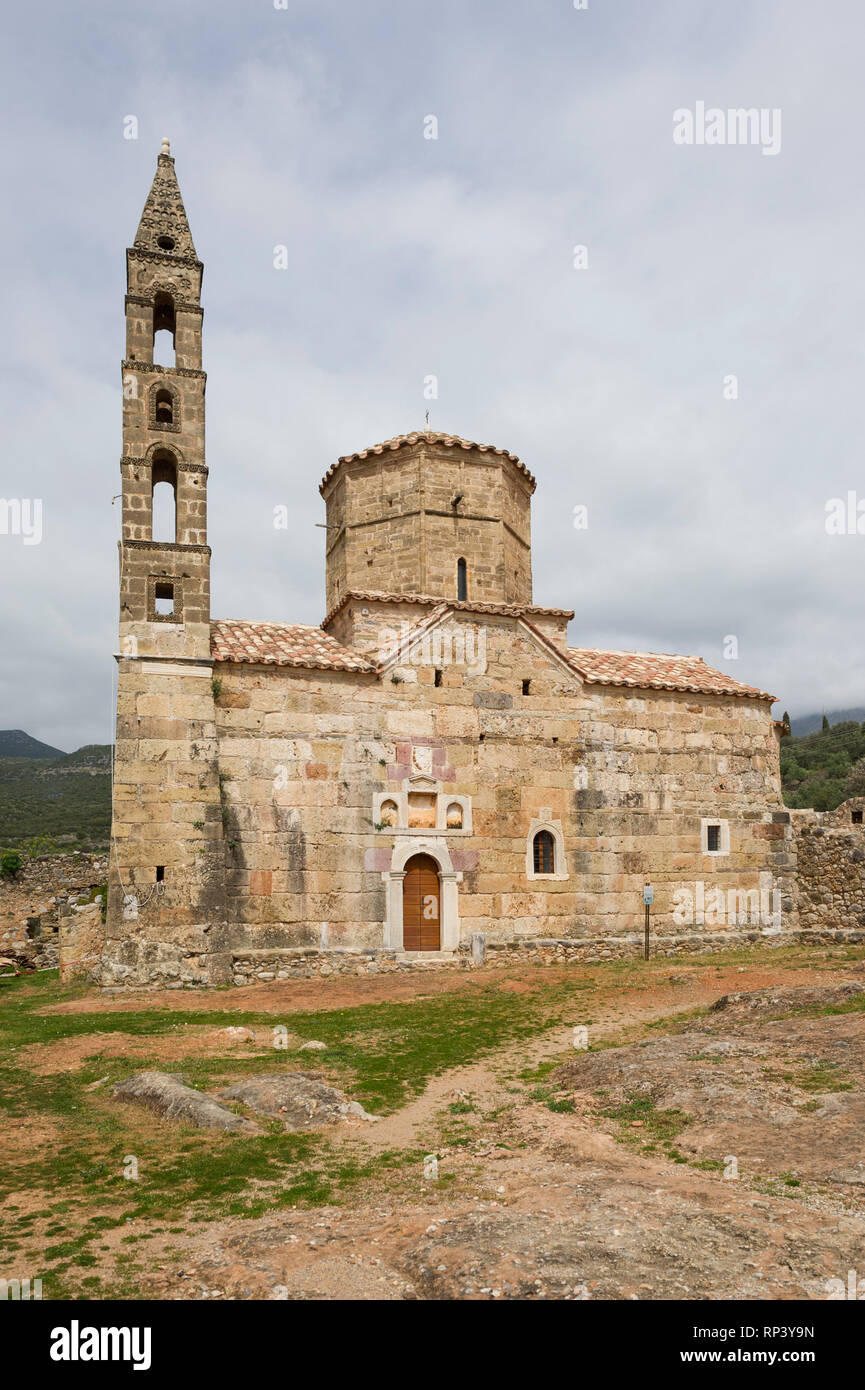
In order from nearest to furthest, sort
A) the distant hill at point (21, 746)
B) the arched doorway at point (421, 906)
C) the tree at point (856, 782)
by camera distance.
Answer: the arched doorway at point (421, 906), the tree at point (856, 782), the distant hill at point (21, 746)

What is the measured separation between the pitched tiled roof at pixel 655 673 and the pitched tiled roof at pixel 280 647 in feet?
19.4

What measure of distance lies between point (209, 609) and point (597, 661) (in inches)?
407

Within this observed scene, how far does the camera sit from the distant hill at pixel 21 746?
97000 millimetres

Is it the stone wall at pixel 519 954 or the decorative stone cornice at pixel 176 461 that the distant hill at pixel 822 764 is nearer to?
the stone wall at pixel 519 954

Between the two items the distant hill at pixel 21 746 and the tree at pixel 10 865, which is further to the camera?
the distant hill at pixel 21 746

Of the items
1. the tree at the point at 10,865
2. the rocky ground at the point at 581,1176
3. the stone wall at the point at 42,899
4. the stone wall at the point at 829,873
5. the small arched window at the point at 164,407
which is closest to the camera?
the rocky ground at the point at 581,1176

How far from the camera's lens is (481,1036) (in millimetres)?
13172

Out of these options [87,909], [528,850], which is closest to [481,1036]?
[528,850]

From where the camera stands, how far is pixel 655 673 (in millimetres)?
23891

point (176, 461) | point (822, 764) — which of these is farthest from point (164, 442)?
point (822, 764)

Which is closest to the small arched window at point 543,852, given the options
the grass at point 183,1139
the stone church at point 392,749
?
the stone church at point 392,749

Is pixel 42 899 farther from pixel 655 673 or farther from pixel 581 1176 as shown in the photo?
pixel 581 1176
